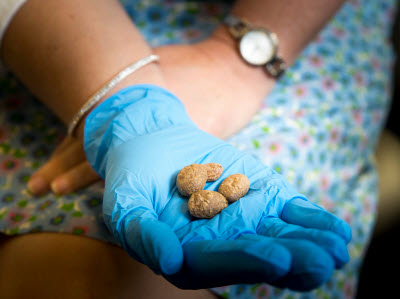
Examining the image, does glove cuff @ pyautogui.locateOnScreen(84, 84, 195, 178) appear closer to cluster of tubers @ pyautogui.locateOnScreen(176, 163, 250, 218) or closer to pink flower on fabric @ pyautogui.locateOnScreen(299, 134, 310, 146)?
cluster of tubers @ pyautogui.locateOnScreen(176, 163, 250, 218)

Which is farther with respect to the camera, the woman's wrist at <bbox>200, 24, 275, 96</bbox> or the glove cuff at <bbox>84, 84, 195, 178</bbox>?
the woman's wrist at <bbox>200, 24, 275, 96</bbox>

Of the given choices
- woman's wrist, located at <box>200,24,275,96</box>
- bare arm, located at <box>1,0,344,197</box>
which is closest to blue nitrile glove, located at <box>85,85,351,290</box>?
bare arm, located at <box>1,0,344,197</box>

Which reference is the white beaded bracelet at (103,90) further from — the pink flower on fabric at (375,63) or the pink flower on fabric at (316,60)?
the pink flower on fabric at (375,63)

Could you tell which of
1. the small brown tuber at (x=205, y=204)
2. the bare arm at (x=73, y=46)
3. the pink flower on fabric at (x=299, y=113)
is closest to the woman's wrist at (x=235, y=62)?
the pink flower on fabric at (x=299, y=113)

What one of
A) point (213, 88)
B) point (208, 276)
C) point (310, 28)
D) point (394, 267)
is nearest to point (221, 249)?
point (208, 276)

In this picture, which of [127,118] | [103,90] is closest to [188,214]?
[127,118]
